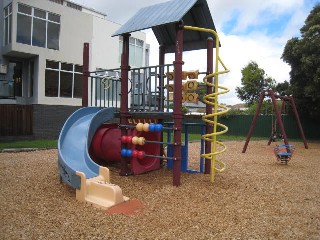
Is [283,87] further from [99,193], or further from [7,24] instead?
[99,193]

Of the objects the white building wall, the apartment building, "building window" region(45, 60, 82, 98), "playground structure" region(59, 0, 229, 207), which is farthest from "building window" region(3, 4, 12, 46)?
"playground structure" region(59, 0, 229, 207)

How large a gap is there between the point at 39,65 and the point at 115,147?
1164 centimetres

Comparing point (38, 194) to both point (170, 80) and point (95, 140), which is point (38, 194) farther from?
point (170, 80)

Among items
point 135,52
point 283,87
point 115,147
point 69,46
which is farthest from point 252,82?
point 115,147

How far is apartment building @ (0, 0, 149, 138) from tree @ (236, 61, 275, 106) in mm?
27795

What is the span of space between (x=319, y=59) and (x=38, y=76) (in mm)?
15027

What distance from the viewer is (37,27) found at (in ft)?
54.6

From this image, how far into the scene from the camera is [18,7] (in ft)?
52.3

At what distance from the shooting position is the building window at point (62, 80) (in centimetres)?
1711

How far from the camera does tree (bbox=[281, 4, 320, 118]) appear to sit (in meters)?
18.2

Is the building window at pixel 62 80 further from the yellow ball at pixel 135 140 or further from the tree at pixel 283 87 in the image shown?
the tree at pixel 283 87

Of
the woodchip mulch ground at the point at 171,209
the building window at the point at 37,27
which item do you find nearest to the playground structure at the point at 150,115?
the woodchip mulch ground at the point at 171,209

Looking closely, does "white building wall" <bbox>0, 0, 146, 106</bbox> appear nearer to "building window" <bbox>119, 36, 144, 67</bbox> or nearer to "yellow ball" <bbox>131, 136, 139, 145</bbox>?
"building window" <bbox>119, 36, 144, 67</bbox>

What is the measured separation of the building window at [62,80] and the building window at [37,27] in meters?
1.09
